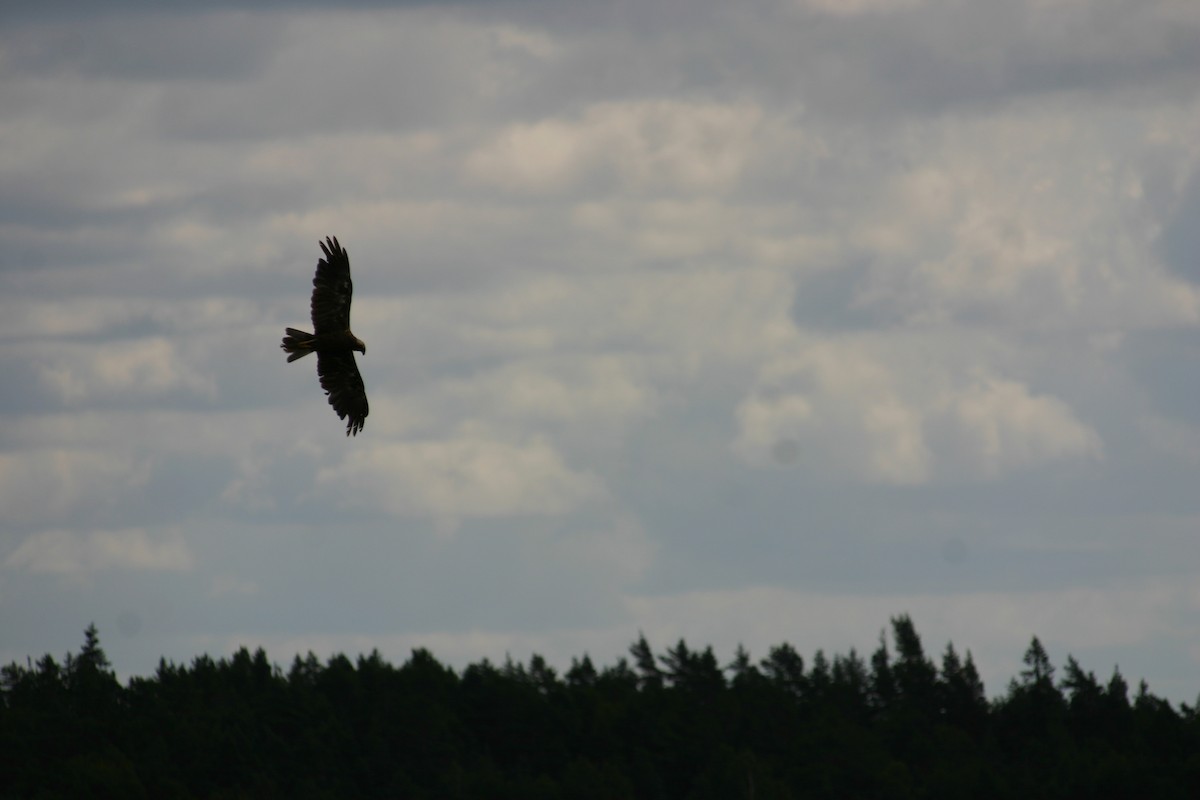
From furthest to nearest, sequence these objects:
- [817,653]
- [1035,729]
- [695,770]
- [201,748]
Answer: [817,653] → [1035,729] → [695,770] → [201,748]

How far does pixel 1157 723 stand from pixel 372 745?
207ft

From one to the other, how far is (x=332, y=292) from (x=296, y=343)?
4.47 feet

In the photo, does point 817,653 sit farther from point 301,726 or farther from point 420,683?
point 301,726

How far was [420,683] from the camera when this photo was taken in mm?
171625

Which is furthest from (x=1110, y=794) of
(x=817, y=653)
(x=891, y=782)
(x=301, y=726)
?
(x=301, y=726)

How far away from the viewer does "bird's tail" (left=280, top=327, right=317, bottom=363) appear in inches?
1812

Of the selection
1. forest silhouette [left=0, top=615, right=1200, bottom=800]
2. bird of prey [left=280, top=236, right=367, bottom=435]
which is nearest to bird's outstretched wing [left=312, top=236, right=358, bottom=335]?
bird of prey [left=280, top=236, right=367, bottom=435]

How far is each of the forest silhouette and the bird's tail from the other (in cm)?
9982

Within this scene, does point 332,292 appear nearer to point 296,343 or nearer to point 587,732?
point 296,343

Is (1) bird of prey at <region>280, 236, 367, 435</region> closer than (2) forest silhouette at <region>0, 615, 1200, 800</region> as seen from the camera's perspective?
Yes

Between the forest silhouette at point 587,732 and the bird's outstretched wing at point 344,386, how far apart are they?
97437 mm

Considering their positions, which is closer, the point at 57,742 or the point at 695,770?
the point at 57,742

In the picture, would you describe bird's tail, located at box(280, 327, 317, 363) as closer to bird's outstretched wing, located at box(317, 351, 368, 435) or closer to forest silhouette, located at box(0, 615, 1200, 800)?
bird's outstretched wing, located at box(317, 351, 368, 435)

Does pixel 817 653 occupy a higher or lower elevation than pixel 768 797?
higher
